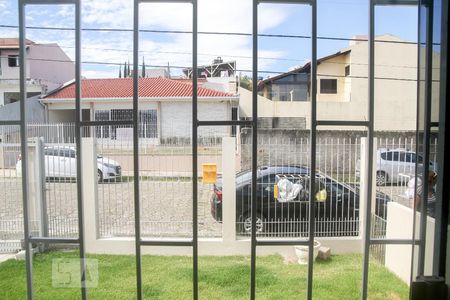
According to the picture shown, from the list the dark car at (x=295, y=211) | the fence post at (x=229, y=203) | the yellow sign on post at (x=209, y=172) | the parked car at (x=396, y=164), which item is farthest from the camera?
the fence post at (x=229, y=203)

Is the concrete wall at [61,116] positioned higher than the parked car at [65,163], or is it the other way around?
the concrete wall at [61,116]

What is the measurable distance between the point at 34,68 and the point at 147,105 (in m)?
0.38

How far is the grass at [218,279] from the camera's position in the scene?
1506 mm

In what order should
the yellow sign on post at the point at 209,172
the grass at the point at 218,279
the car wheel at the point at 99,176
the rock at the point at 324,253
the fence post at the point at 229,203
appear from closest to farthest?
1. the grass at the point at 218,279
2. the yellow sign on post at the point at 209,172
3. the car wheel at the point at 99,176
4. the rock at the point at 324,253
5. the fence post at the point at 229,203

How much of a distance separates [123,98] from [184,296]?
1572mm

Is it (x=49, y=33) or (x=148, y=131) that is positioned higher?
(x=49, y=33)

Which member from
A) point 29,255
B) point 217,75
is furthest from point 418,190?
point 29,255

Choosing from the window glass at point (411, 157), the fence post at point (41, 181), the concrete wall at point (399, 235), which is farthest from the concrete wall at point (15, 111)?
the concrete wall at point (399, 235)

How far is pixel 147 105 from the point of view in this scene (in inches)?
49.4

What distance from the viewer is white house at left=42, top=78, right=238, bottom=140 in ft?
3.29

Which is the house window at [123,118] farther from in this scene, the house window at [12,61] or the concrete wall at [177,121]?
the house window at [12,61]

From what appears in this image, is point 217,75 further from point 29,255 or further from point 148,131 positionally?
point 29,255

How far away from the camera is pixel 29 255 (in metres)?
0.89

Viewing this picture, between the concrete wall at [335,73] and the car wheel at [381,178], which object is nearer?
the concrete wall at [335,73]
